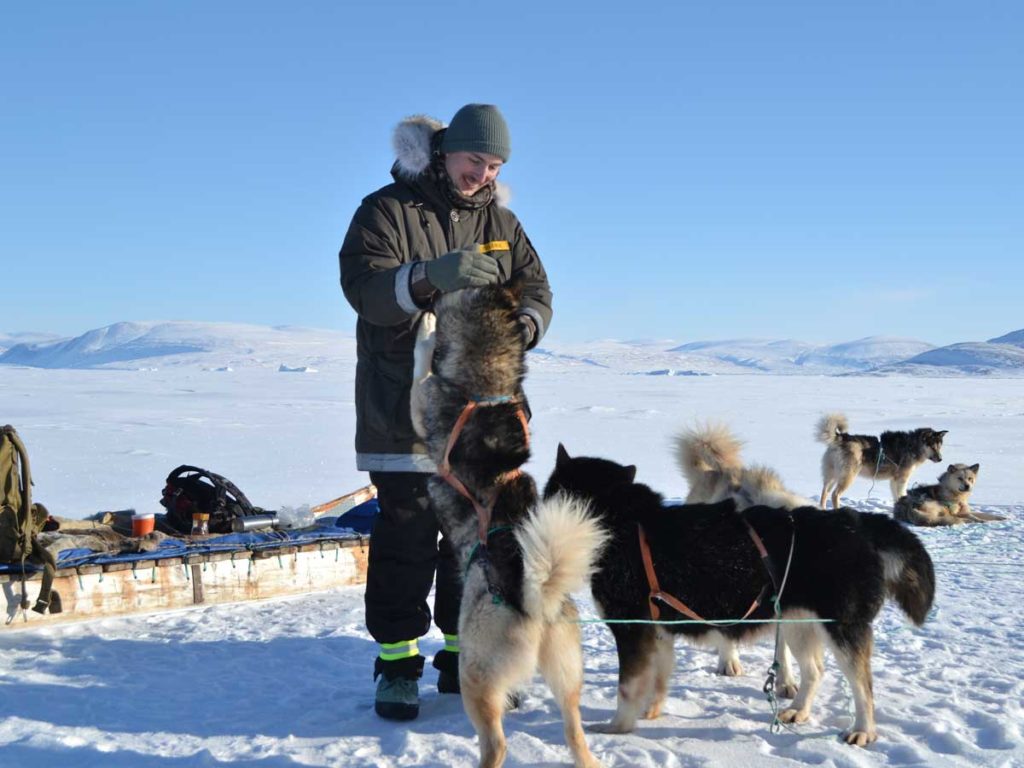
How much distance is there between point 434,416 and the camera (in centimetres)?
265

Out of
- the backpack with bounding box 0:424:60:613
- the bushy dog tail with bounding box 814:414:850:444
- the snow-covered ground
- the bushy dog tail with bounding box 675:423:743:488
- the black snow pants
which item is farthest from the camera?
the bushy dog tail with bounding box 814:414:850:444

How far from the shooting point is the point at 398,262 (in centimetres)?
303

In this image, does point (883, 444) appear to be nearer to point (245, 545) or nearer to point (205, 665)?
point (245, 545)

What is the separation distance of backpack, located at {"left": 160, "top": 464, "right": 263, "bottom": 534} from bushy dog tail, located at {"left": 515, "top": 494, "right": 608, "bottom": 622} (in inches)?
154

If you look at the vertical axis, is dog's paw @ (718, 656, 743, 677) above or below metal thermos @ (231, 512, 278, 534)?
below

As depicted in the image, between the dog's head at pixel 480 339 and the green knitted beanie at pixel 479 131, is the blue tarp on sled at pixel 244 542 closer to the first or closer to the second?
the dog's head at pixel 480 339

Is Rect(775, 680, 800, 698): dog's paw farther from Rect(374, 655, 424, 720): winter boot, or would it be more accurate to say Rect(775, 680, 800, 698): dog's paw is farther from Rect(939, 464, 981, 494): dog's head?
Rect(939, 464, 981, 494): dog's head

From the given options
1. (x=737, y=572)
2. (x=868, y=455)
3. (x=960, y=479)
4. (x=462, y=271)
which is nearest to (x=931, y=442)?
(x=868, y=455)

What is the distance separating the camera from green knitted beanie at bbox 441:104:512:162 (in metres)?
2.97

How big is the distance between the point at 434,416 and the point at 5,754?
A: 5.68 ft

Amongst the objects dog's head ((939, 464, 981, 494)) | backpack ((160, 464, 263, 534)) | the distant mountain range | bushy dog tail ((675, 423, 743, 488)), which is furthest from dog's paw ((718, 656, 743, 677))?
the distant mountain range

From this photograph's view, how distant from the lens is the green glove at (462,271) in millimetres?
2561

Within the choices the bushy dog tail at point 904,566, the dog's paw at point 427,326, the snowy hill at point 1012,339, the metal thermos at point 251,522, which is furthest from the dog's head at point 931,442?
the snowy hill at point 1012,339

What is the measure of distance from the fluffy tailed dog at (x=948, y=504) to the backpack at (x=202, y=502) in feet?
→ 19.5
